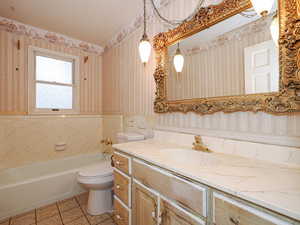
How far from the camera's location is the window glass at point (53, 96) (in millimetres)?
2344

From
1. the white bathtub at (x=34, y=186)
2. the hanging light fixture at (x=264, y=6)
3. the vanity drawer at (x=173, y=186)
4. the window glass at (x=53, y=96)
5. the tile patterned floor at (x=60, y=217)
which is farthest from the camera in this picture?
the window glass at (x=53, y=96)

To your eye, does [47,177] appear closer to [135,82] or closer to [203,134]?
[135,82]

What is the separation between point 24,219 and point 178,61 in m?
2.44

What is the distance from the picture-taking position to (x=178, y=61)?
1538 mm

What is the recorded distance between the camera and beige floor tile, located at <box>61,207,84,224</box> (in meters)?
1.67

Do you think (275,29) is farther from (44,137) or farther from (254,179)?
(44,137)

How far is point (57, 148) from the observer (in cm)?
241

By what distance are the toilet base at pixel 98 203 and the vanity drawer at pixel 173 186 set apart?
93 centimetres

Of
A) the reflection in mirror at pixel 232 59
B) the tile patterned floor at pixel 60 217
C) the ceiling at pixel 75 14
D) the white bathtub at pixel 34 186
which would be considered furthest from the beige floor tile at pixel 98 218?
the ceiling at pixel 75 14

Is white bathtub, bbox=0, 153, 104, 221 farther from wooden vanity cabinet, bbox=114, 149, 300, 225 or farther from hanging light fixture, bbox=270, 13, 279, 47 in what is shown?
hanging light fixture, bbox=270, 13, 279, 47

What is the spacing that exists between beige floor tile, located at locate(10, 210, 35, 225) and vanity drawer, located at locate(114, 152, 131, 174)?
123 cm

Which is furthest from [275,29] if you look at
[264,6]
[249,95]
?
[249,95]

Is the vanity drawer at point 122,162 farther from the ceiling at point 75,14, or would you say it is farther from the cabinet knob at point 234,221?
the ceiling at point 75,14

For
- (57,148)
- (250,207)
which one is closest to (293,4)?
(250,207)
